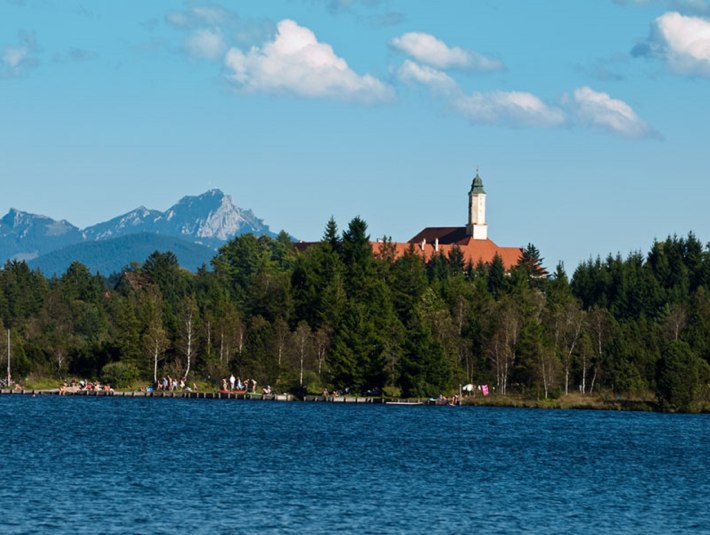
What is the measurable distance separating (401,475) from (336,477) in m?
4.32

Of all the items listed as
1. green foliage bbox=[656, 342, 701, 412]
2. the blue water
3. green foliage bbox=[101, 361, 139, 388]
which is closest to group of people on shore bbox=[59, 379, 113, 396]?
green foliage bbox=[101, 361, 139, 388]

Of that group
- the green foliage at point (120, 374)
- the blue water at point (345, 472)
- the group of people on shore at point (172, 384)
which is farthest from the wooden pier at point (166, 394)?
the blue water at point (345, 472)

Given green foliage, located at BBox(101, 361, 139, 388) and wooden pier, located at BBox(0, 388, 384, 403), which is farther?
green foliage, located at BBox(101, 361, 139, 388)

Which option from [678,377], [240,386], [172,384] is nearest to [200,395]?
[172,384]

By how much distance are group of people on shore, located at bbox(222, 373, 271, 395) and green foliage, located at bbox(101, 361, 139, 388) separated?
36.7 ft

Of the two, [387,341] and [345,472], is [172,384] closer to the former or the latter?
[387,341]

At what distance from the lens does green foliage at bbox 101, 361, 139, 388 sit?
155 m

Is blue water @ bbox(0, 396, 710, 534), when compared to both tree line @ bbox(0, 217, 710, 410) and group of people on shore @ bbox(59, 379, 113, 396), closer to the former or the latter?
tree line @ bbox(0, 217, 710, 410)

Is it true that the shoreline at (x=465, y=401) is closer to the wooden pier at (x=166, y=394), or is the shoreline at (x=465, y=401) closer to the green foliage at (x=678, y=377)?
the wooden pier at (x=166, y=394)

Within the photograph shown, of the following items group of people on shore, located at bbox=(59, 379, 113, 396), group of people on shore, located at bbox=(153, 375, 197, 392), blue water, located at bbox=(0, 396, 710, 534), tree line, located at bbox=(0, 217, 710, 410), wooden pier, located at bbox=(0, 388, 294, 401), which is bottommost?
blue water, located at bbox=(0, 396, 710, 534)

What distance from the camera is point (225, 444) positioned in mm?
92500

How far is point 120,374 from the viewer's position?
15512cm

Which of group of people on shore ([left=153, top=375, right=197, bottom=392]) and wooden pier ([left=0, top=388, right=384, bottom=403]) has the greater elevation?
group of people on shore ([left=153, top=375, right=197, bottom=392])

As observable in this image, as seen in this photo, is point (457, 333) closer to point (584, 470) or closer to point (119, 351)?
point (119, 351)
